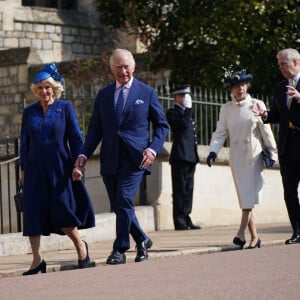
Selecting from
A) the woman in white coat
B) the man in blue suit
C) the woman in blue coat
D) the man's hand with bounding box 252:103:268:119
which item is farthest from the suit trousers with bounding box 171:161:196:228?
the woman in blue coat

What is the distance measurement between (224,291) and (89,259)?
2.86 metres

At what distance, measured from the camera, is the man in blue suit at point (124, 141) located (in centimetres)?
1183

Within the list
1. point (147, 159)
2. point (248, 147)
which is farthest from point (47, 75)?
point (248, 147)

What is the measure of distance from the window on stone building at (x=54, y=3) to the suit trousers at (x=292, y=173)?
17676mm

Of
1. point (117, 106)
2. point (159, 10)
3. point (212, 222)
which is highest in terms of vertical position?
point (159, 10)

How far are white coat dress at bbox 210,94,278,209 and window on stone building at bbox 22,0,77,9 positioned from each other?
56.9 ft

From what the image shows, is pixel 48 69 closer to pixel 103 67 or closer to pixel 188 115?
pixel 188 115

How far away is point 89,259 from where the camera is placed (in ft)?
38.7

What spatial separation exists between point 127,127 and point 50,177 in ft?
2.65

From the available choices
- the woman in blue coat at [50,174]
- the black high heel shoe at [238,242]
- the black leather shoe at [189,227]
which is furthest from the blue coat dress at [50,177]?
the black leather shoe at [189,227]

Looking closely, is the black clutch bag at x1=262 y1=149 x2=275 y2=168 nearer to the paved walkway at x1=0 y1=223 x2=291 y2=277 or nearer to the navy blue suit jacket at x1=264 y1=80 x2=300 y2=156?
the navy blue suit jacket at x1=264 y1=80 x2=300 y2=156

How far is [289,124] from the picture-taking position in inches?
524

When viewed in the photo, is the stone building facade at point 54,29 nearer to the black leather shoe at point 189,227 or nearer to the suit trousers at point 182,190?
the suit trousers at point 182,190

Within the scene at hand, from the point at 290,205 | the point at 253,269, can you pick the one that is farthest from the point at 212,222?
the point at 253,269
